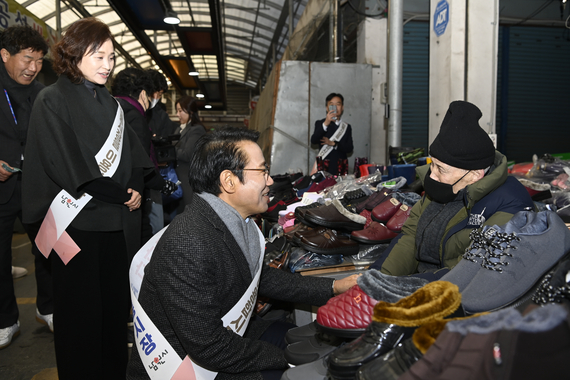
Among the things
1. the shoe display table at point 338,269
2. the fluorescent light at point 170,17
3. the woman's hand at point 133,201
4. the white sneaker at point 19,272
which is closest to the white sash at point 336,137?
the shoe display table at point 338,269

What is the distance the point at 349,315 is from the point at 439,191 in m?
0.95

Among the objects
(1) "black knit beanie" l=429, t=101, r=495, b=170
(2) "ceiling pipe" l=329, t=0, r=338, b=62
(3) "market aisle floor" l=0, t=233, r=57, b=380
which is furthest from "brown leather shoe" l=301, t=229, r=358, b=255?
(2) "ceiling pipe" l=329, t=0, r=338, b=62

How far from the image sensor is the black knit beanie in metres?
1.68

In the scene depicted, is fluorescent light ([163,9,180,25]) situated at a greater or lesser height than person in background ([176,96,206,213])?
greater

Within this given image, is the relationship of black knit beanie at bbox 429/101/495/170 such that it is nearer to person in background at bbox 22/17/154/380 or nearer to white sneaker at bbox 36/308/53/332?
person in background at bbox 22/17/154/380

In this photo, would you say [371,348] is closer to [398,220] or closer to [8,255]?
[398,220]

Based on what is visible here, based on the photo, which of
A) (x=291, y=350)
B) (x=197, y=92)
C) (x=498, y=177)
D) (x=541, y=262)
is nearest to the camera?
(x=541, y=262)

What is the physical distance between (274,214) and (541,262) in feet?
8.06

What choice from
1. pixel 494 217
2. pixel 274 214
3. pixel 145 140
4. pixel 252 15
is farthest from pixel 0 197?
pixel 252 15

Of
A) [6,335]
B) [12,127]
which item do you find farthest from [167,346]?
[12,127]

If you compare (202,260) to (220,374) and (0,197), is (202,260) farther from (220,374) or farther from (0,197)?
(0,197)

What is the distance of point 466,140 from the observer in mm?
1688

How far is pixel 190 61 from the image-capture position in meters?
15.7

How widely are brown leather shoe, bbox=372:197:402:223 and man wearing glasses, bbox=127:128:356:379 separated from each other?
73 cm
